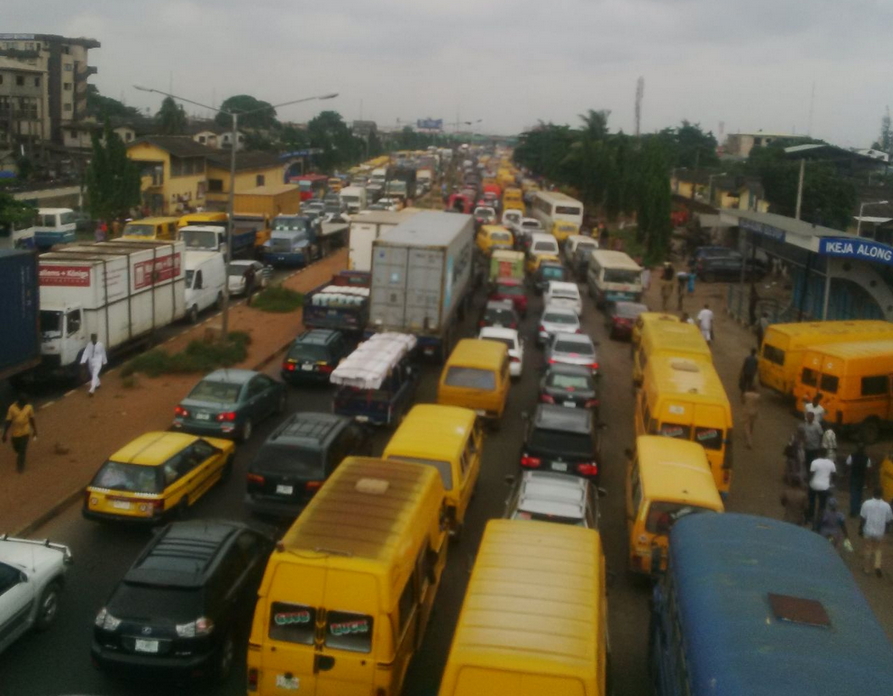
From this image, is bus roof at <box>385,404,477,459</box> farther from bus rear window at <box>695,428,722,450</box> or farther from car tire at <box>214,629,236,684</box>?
car tire at <box>214,629,236,684</box>

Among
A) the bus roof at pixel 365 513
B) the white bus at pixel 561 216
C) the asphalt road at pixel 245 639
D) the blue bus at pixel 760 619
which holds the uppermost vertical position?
the white bus at pixel 561 216

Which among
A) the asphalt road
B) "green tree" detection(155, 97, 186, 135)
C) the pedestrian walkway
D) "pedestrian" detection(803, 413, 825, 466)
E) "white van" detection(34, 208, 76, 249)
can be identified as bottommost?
the asphalt road

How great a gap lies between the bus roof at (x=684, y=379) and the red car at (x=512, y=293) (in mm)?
12153

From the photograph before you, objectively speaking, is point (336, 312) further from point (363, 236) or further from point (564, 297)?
point (564, 297)

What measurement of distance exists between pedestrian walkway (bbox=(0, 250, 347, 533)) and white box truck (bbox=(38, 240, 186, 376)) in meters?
0.96

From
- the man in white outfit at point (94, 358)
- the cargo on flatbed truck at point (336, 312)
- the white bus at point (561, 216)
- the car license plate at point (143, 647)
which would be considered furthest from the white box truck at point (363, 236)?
the car license plate at point (143, 647)

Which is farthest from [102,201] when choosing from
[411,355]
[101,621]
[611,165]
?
[101,621]

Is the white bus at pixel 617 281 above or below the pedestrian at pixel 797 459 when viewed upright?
above

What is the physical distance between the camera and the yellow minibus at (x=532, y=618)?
23.0ft

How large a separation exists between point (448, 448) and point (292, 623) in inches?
219

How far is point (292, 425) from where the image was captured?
15.1 meters

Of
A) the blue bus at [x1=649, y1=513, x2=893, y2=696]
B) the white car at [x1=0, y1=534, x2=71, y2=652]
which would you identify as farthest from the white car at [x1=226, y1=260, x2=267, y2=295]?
the blue bus at [x1=649, y1=513, x2=893, y2=696]

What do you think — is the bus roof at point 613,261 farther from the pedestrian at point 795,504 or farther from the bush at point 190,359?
the pedestrian at point 795,504

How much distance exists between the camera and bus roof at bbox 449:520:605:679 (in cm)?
715
